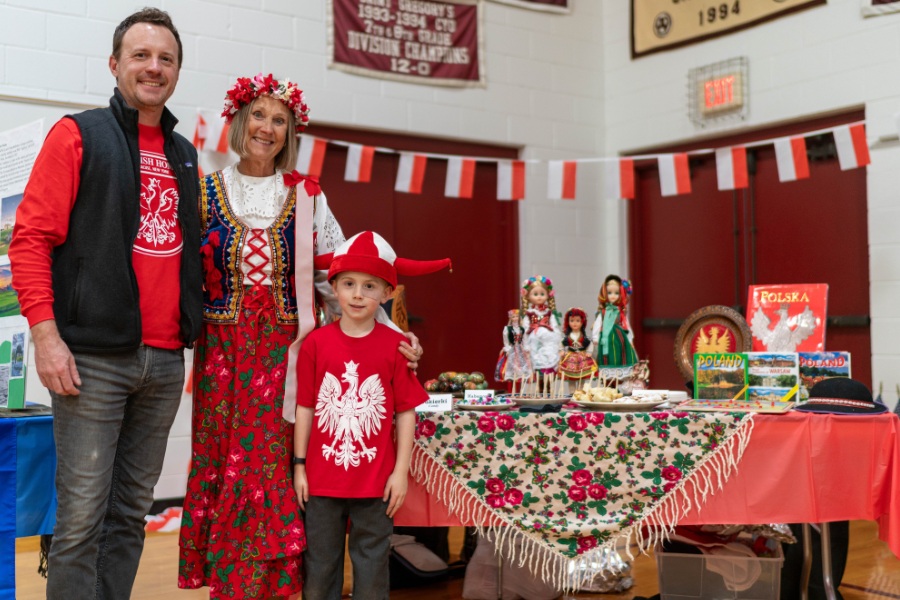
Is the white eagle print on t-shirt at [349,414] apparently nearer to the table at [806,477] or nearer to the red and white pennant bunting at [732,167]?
the table at [806,477]

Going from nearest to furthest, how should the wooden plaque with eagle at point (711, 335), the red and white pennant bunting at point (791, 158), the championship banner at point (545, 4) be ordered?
the wooden plaque with eagle at point (711, 335) < the red and white pennant bunting at point (791, 158) < the championship banner at point (545, 4)

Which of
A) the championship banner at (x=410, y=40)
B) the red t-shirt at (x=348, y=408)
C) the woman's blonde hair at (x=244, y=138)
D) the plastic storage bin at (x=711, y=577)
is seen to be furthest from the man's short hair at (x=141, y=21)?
the championship banner at (x=410, y=40)

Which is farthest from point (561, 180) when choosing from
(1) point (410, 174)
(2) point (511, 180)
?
(1) point (410, 174)

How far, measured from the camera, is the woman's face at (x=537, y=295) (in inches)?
117

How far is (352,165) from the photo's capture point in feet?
16.0

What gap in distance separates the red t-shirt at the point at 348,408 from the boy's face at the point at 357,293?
7 cm

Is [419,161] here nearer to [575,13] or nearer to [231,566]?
[575,13]

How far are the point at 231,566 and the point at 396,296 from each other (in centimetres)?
134

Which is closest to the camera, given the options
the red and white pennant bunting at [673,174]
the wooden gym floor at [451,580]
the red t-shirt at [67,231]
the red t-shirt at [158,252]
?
the red t-shirt at [67,231]

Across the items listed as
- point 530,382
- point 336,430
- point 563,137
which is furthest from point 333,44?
point 336,430

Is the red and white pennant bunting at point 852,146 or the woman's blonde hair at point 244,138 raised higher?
the red and white pennant bunting at point 852,146

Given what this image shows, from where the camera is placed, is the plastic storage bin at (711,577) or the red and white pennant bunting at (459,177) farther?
the red and white pennant bunting at (459,177)

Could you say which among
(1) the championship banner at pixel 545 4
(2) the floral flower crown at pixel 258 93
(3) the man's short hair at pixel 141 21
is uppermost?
(1) the championship banner at pixel 545 4

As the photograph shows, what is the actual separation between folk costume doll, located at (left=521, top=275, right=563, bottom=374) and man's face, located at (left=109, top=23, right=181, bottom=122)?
4.49 feet
